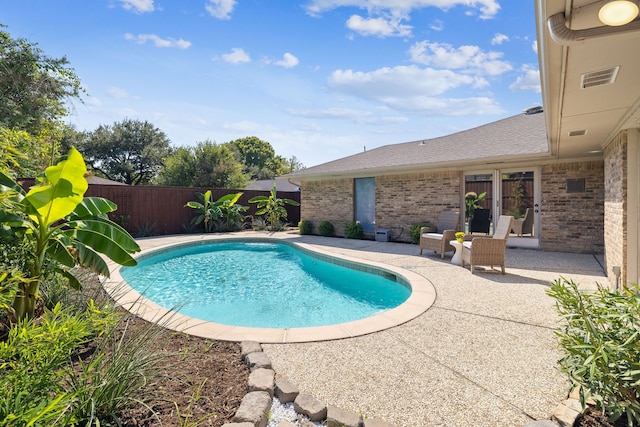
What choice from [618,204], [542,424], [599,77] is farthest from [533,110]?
[542,424]

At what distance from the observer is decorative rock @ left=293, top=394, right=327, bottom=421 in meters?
2.58

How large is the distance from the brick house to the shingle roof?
0.16ft

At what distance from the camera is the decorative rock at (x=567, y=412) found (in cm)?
238

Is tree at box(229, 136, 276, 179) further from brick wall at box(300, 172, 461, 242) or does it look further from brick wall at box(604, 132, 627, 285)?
brick wall at box(604, 132, 627, 285)

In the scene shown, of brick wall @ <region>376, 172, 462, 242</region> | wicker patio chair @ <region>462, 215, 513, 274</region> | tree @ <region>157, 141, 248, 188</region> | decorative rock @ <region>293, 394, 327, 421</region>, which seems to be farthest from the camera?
tree @ <region>157, 141, 248, 188</region>

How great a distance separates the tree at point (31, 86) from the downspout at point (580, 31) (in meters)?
15.8

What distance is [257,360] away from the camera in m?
3.33

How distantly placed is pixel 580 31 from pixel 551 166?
30.1 feet

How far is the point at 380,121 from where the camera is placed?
867 inches

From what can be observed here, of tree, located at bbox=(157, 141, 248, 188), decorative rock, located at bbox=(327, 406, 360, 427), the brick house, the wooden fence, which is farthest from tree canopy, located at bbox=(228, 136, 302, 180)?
decorative rock, located at bbox=(327, 406, 360, 427)

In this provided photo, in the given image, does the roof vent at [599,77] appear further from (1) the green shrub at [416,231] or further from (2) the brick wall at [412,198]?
(1) the green shrub at [416,231]

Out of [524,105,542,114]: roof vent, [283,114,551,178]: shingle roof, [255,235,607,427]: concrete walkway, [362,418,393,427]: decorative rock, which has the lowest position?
[255,235,607,427]: concrete walkway

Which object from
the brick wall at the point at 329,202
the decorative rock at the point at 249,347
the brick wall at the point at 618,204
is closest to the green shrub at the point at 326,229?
the brick wall at the point at 329,202

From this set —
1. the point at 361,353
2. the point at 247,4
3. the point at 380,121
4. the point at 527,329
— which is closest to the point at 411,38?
the point at 247,4
